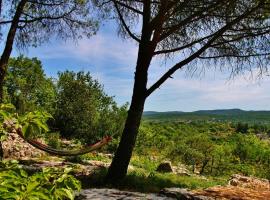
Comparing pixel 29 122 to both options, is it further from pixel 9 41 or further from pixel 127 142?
→ pixel 9 41

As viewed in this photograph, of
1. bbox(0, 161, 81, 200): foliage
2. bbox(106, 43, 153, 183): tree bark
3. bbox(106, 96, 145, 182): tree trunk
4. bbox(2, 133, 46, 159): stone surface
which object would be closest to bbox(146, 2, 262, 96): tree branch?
bbox(106, 43, 153, 183): tree bark

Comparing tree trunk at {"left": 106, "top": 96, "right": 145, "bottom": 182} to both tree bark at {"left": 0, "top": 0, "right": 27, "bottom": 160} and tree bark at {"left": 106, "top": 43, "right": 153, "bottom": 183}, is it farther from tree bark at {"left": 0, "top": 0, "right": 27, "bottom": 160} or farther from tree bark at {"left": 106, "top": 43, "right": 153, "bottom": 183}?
tree bark at {"left": 0, "top": 0, "right": 27, "bottom": 160}

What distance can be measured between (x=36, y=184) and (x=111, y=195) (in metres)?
7.58

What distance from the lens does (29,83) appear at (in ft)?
160

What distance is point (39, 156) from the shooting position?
1878cm

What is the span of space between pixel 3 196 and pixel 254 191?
1061cm

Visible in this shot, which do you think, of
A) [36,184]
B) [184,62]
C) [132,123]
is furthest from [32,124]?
→ [184,62]

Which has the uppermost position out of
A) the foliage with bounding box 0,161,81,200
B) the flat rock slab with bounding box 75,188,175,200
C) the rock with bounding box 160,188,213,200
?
the foliage with bounding box 0,161,81,200

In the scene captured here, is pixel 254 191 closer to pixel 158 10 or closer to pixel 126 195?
pixel 126 195

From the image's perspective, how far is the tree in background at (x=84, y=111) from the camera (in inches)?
1409

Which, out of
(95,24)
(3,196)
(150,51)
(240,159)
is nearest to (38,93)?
(240,159)

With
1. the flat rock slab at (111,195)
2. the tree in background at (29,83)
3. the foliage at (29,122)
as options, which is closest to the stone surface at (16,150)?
the flat rock slab at (111,195)

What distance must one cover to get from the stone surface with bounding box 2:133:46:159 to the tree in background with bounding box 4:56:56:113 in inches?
Result: 918

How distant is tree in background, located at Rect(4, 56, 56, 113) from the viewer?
45.3 meters
